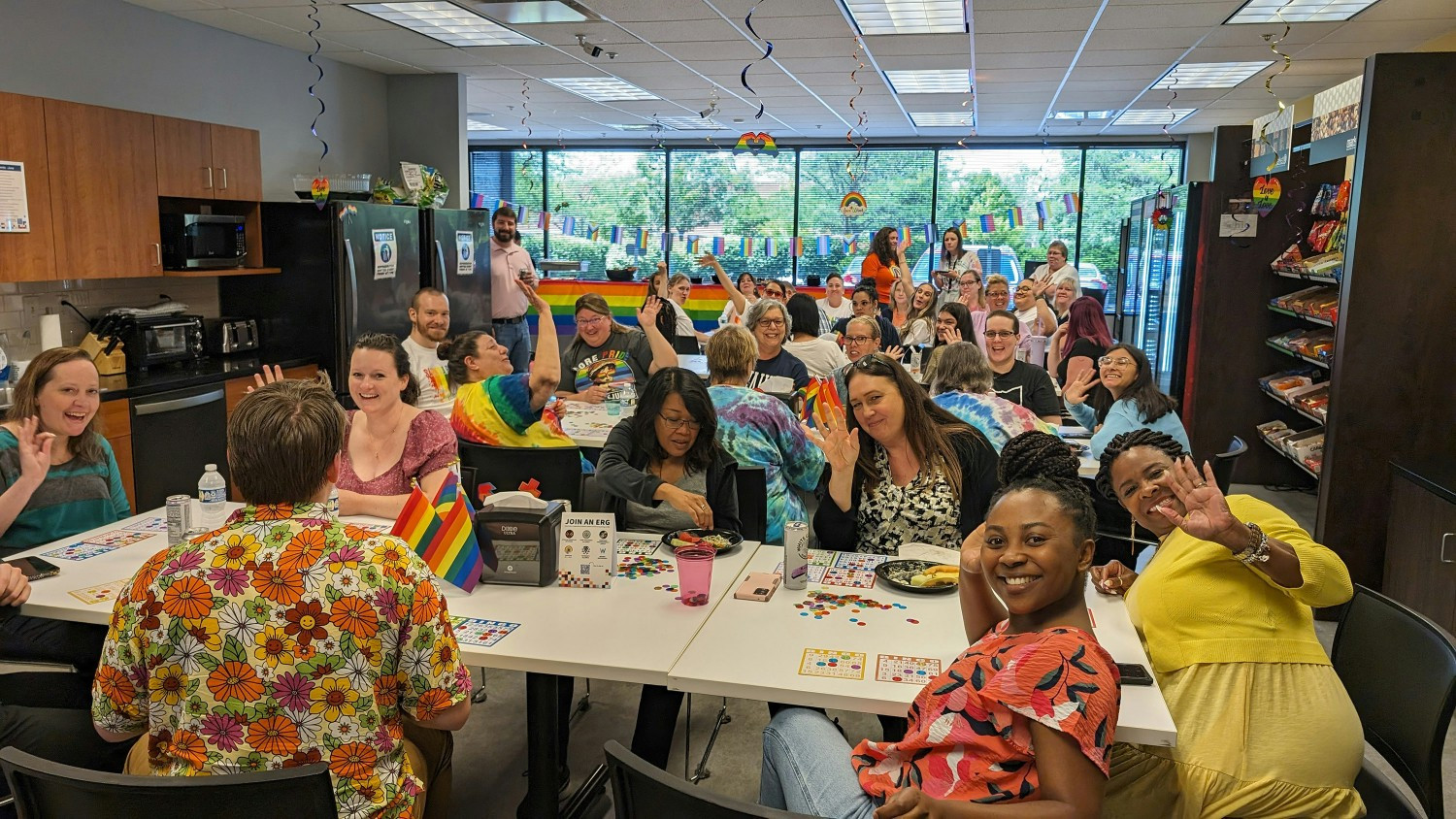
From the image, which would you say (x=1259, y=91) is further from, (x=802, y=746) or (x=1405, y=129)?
(x=802, y=746)

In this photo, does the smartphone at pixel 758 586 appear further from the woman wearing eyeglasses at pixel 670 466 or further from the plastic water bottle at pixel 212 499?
the plastic water bottle at pixel 212 499

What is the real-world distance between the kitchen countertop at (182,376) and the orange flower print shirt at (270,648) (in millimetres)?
3891

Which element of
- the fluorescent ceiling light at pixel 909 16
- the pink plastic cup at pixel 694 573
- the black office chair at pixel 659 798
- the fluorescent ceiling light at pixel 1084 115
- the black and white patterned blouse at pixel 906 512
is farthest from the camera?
the fluorescent ceiling light at pixel 1084 115

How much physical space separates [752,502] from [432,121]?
6305 millimetres

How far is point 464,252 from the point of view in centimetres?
820

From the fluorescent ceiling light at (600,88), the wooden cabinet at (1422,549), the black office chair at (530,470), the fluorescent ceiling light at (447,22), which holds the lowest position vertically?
the wooden cabinet at (1422,549)

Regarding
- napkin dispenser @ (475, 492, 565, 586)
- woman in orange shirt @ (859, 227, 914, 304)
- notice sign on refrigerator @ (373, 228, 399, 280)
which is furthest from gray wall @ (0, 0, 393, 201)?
napkin dispenser @ (475, 492, 565, 586)

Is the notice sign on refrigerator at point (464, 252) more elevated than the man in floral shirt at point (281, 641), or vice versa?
the notice sign on refrigerator at point (464, 252)

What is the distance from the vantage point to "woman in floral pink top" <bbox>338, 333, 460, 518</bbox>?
3.18m

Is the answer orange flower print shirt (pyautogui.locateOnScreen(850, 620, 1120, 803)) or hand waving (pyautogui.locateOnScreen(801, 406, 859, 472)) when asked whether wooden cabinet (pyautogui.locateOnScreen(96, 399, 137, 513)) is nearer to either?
hand waving (pyautogui.locateOnScreen(801, 406, 859, 472))

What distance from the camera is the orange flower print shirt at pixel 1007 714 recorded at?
155 cm

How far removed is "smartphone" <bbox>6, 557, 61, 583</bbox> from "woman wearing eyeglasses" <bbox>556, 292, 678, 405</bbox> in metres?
2.78

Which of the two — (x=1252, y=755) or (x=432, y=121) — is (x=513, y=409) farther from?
(x=432, y=121)

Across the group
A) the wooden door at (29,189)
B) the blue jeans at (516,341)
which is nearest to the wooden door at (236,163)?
the wooden door at (29,189)
